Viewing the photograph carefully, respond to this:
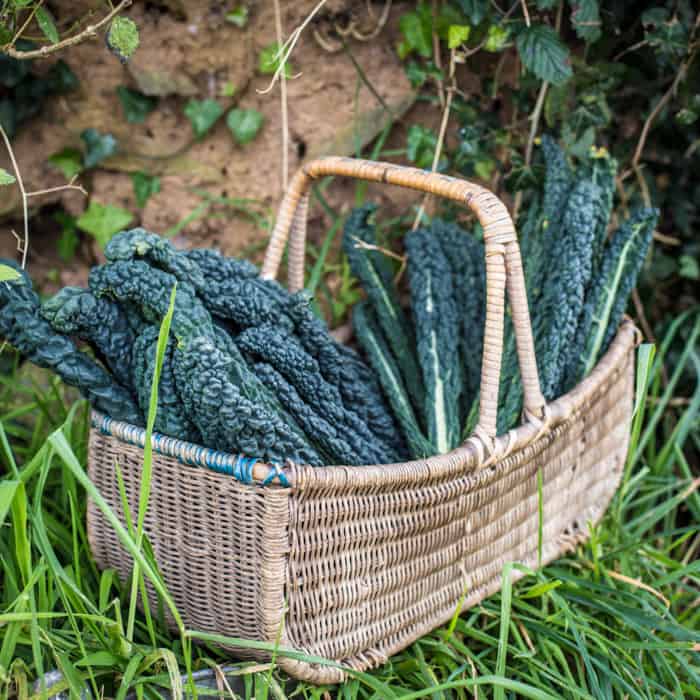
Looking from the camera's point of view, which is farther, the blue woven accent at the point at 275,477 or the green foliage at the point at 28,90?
the green foliage at the point at 28,90

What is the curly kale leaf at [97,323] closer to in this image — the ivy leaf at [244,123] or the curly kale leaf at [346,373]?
the curly kale leaf at [346,373]

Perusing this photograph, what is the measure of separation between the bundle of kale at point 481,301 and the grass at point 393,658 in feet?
0.64

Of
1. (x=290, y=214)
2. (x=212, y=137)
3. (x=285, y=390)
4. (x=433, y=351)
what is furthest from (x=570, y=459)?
(x=212, y=137)

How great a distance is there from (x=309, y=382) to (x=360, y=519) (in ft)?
0.76

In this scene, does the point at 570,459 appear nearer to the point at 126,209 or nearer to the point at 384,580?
the point at 384,580

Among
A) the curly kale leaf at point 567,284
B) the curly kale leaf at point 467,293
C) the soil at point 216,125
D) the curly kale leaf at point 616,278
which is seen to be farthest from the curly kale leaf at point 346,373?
the soil at point 216,125

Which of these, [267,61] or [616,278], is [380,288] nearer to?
[616,278]

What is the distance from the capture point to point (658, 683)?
1226mm

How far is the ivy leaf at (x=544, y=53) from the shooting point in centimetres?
157

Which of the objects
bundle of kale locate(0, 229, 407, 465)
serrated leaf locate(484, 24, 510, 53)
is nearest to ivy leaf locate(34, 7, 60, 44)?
bundle of kale locate(0, 229, 407, 465)

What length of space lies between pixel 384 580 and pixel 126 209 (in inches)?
43.6

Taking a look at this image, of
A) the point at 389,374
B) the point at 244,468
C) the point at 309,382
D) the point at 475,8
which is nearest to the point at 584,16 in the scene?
the point at 475,8

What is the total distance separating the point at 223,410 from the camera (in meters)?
1.01

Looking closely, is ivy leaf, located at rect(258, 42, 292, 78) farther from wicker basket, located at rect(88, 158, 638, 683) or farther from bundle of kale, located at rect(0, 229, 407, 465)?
bundle of kale, located at rect(0, 229, 407, 465)
